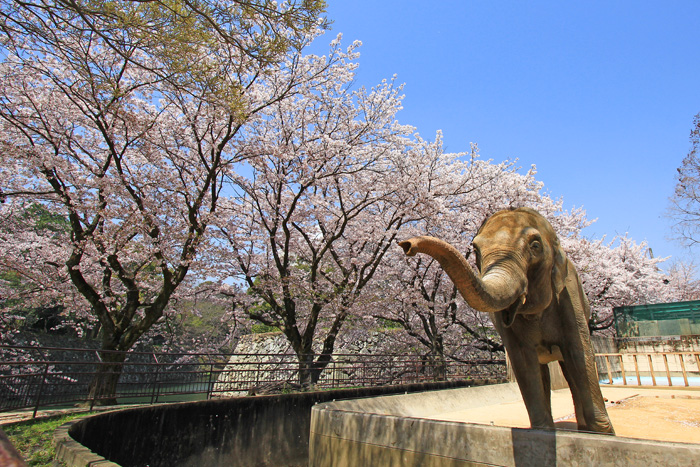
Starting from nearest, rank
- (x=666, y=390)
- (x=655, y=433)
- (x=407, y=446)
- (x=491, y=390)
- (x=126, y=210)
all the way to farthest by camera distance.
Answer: (x=407, y=446) < (x=655, y=433) < (x=491, y=390) < (x=666, y=390) < (x=126, y=210)

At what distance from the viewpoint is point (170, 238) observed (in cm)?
1291

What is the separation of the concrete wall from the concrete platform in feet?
8.90

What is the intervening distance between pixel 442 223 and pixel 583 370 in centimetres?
1376

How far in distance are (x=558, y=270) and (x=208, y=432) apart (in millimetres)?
5980

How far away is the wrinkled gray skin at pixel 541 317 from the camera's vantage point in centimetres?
352

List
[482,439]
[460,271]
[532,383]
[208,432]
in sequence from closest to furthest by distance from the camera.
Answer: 1. [460,271]
2. [482,439]
3. [532,383]
4. [208,432]

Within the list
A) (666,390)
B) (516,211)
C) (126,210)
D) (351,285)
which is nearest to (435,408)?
(516,211)

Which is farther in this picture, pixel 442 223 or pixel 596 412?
pixel 442 223

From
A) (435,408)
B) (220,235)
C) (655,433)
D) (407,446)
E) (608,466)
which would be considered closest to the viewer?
(608,466)

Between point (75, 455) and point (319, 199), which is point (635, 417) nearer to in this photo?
point (75, 455)

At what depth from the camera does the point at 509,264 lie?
3.19 meters

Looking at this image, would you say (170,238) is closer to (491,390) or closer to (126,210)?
(126,210)

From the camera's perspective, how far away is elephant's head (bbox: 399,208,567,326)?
2.49m

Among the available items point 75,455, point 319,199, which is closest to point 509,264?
point 75,455
